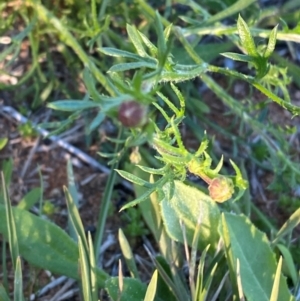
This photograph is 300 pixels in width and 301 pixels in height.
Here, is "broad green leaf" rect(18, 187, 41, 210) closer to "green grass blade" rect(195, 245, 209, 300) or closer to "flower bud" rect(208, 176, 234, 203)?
"green grass blade" rect(195, 245, 209, 300)

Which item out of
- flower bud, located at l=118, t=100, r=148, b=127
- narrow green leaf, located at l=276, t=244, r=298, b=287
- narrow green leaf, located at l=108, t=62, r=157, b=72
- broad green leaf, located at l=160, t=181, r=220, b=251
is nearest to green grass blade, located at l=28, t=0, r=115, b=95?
broad green leaf, located at l=160, t=181, r=220, b=251

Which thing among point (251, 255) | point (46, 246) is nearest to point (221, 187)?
point (251, 255)

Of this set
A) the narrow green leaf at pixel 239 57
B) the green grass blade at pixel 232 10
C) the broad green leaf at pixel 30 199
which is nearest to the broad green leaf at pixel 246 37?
the narrow green leaf at pixel 239 57

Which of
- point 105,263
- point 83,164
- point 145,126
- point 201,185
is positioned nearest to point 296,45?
point 201,185

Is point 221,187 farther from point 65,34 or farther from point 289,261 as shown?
point 65,34

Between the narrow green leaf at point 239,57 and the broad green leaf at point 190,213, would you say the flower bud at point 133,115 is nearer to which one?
the narrow green leaf at point 239,57
